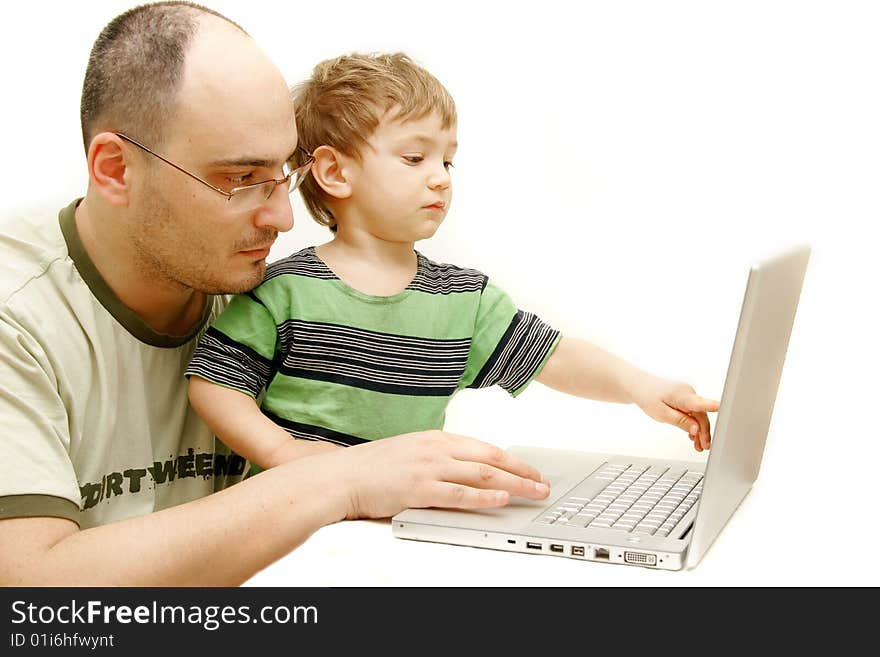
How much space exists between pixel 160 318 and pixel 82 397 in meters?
0.20

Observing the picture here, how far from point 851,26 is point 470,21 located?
0.70 m

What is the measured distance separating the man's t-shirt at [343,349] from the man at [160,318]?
0.07 meters

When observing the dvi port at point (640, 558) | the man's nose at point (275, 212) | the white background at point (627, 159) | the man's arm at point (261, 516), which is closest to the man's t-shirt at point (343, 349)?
the man's nose at point (275, 212)

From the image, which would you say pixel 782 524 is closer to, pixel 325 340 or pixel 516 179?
pixel 325 340

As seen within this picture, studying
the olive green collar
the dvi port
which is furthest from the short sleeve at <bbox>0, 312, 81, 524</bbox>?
the dvi port

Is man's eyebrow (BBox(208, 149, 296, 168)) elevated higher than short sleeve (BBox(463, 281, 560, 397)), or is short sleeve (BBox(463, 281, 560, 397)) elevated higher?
man's eyebrow (BBox(208, 149, 296, 168))

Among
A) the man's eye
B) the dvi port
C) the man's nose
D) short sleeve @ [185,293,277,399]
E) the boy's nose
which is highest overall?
the boy's nose

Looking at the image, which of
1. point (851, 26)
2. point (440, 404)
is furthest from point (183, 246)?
point (851, 26)

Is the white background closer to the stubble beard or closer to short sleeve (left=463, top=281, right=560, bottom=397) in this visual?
short sleeve (left=463, top=281, right=560, bottom=397)

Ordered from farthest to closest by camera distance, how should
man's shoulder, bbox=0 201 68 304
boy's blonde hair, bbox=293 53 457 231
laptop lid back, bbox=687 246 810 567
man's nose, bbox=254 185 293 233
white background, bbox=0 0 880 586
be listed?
white background, bbox=0 0 880 586
boy's blonde hair, bbox=293 53 457 231
man's nose, bbox=254 185 293 233
man's shoulder, bbox=0 201 68 304
laptop lid back, bbox=687 246 810 567

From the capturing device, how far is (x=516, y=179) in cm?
213

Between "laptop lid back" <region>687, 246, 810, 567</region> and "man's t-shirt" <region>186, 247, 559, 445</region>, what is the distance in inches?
18.4

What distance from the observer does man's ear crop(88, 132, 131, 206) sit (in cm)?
144

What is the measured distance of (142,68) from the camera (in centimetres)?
144
